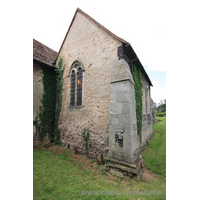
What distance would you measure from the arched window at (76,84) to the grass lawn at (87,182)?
3389 millimetres

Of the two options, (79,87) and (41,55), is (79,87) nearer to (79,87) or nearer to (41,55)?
(79,87)

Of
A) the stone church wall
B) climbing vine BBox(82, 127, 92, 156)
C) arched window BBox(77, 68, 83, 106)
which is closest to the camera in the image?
the stone church wall

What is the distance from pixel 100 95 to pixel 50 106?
178 inches

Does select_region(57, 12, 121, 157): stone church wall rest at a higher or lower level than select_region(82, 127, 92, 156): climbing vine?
higher

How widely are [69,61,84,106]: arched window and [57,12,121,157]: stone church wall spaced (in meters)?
0.32

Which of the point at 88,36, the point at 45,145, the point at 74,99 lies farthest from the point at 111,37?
the point at 45,145

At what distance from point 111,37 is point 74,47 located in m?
3.15

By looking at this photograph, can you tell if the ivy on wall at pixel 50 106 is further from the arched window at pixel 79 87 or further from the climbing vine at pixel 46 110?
the arched window at pixel 79 87

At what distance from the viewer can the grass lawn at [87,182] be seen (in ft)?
9.28

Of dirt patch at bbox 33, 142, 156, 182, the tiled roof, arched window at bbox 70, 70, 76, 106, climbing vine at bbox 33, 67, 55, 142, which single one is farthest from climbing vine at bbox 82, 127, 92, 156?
the tiled roof

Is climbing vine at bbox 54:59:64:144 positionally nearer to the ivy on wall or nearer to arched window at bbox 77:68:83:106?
the ivy on wall

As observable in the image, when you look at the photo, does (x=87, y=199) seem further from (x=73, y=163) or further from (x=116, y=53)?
(x=116, y=53)

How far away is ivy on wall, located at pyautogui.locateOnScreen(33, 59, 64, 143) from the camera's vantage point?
695cm

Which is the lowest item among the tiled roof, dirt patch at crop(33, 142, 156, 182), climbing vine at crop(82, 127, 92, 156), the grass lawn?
dirt patch at crop(33, 142, 156, 182)
